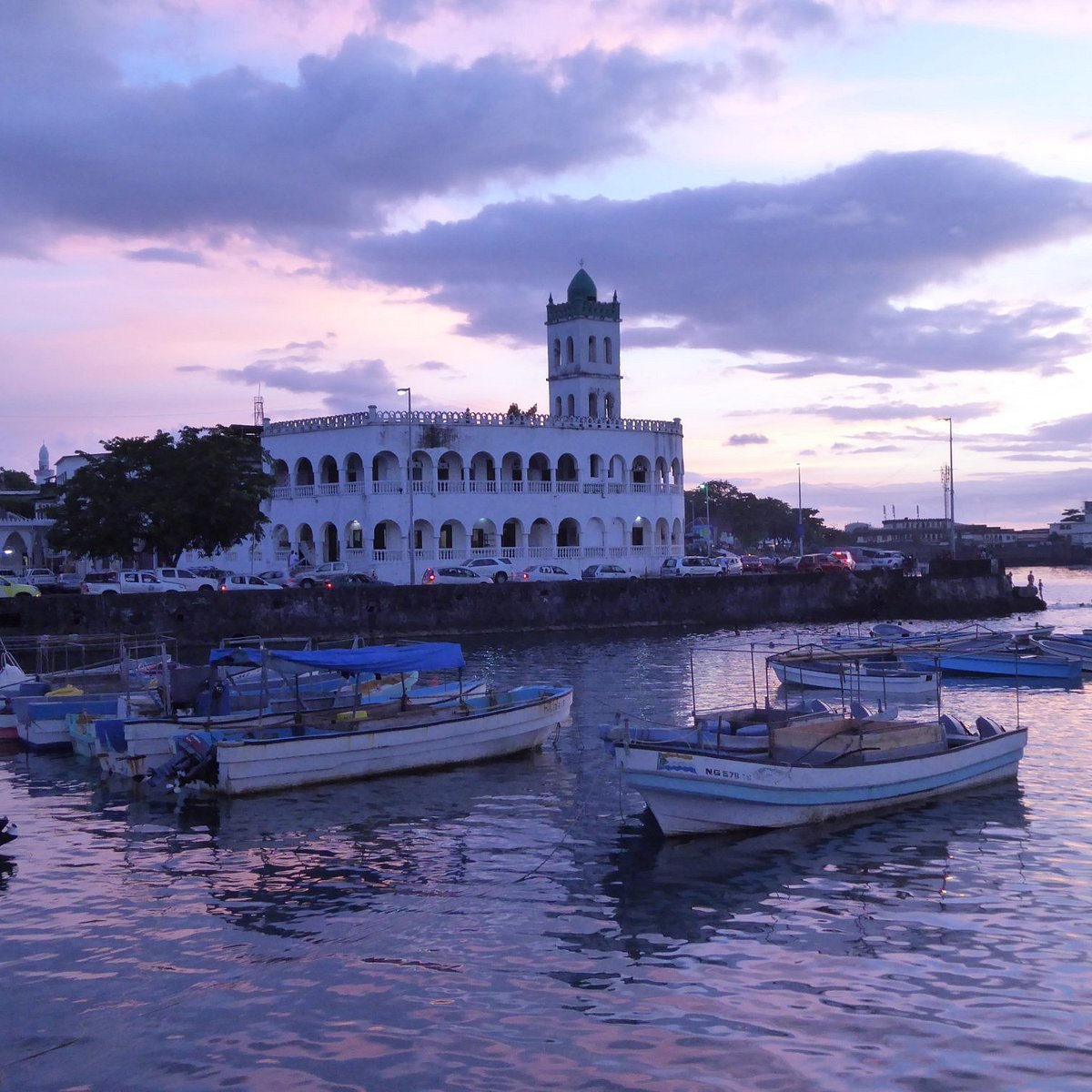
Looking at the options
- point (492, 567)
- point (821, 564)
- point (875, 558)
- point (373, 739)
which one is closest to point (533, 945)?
point (373, 739)

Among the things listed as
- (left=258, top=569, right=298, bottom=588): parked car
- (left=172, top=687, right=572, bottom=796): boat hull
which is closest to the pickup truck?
(left=258, top=569, right=298, bottom=588): parked car

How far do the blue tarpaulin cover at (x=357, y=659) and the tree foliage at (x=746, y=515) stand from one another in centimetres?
12929

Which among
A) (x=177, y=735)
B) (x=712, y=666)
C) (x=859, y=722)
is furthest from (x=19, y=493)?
(x=859, y=722)

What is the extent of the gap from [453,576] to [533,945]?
46.5 metres

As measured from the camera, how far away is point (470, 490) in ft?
224

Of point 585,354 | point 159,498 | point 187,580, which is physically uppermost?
point 585,354

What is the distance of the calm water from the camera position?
1128 centimetres

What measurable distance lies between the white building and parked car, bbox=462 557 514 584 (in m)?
2.47

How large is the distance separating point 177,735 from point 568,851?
8.48m

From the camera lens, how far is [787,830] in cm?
1938

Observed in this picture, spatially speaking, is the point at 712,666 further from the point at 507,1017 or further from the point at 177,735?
the point at 507,1017

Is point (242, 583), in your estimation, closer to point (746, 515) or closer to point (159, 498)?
point (159, 498)

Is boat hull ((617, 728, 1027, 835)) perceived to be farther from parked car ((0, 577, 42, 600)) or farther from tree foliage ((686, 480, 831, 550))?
tree foliage ((686, 480, 831, 550))

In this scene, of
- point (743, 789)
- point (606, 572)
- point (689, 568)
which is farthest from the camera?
point (689, 568)
